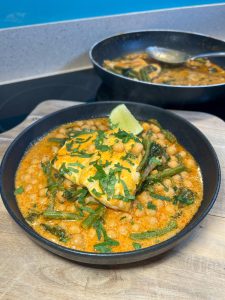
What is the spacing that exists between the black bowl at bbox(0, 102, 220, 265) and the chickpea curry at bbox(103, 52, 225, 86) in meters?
0.78

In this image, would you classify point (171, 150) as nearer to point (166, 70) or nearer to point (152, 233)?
point (152, 233)

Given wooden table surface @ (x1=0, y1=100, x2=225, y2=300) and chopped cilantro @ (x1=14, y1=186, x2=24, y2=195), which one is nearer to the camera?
wooden table surface @ (x1=0, y1=100, x2=225, y2=300)

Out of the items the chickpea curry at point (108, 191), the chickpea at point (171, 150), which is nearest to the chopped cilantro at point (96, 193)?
the chickpea curry at point (108, 191)

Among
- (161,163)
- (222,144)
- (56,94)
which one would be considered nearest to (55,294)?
(161,163)

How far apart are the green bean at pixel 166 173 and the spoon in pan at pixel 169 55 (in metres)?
1.67

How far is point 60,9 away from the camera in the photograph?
324cm

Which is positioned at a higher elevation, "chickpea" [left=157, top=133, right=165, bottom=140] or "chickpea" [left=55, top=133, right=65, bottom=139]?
"chickpea" [left=157, top=133, right=165, bottom=140]

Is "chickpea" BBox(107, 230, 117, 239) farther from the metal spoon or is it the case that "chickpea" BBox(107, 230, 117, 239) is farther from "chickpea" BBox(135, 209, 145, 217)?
the metal spoon

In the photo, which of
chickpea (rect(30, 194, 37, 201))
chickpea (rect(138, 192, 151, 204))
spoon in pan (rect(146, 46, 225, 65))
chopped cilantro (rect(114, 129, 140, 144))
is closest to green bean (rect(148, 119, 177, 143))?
chopped cilantro (rect(114, 129, 140, 144))

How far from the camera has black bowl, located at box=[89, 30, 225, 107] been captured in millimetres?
2717

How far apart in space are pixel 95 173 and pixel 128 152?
284 millimetres

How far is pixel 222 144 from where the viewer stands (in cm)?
259

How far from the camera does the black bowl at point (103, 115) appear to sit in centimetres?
160

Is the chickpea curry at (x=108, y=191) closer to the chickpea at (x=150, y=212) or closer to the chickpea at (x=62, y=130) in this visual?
the chickpea at (x=150, y=212)
